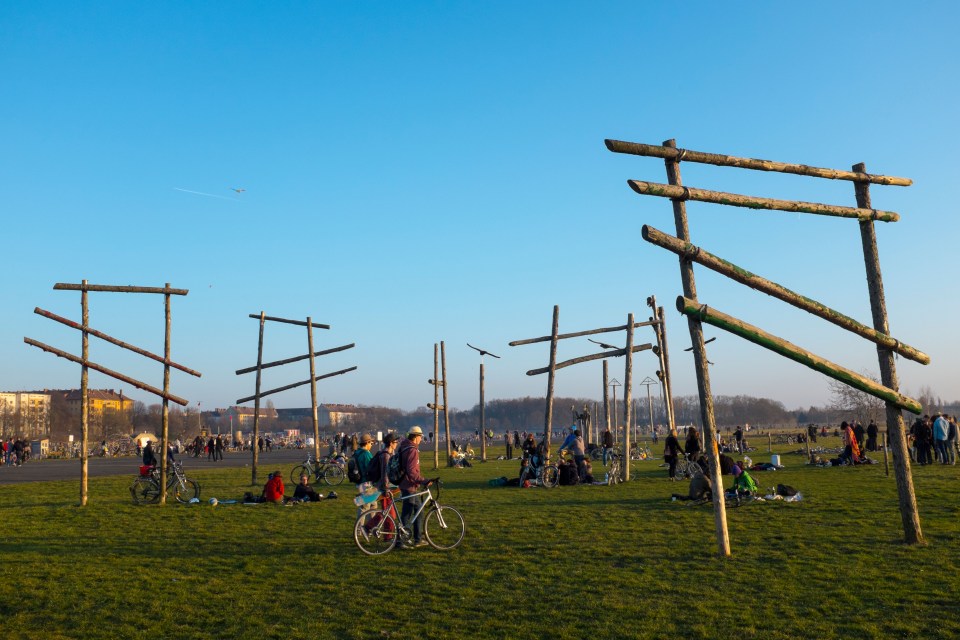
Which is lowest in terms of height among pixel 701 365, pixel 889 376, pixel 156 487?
pixel 156 487

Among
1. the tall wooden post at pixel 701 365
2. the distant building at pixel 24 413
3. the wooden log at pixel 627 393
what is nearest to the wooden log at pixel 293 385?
the wooden log at pixel 627 393

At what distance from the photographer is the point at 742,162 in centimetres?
1123

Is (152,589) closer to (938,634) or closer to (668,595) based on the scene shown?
(668,595)

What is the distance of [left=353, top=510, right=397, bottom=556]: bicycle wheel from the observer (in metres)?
11.9

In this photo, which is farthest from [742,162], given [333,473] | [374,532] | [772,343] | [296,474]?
[296,474]

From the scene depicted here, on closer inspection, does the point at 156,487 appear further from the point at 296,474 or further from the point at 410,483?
the point at 296,474

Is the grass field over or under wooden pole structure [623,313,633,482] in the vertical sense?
under

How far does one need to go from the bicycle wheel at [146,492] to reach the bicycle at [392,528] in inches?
399

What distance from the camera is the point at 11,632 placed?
25.0 feet

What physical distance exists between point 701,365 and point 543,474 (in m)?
13.1

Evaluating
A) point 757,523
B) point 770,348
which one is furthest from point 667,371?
point 770,348

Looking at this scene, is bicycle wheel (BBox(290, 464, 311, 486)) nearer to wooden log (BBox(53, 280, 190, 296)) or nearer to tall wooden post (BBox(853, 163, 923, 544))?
wooden log (BBox(53, 280, 190, 296))

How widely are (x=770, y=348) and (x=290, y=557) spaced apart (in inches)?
281

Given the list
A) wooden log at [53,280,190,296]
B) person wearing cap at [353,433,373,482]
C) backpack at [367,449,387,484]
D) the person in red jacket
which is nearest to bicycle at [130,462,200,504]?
the person in red jacket
